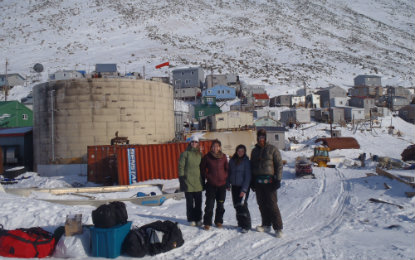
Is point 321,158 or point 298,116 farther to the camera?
point 298,116

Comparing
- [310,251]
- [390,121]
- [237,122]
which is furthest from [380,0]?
[310,251]

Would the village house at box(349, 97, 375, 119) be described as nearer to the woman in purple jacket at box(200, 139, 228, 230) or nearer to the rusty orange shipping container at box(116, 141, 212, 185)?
the rusty orange shipping container at box(116, 141, 212, 185)

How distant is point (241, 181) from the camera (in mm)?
5980

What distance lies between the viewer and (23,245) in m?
4.73

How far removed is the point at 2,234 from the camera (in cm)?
485

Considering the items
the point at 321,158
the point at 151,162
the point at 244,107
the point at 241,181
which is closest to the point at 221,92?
the point at 244,107

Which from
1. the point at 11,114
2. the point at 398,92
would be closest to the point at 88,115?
the point at 11,114

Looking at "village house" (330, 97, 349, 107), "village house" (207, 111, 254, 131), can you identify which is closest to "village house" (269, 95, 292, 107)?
"village house" (330, 97, 349, 107)

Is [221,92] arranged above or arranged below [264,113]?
above

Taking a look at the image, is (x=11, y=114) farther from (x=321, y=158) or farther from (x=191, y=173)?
(x=191, y=173)

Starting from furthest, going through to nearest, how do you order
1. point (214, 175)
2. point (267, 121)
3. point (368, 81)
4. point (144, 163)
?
1. point (368, 81)
2. point (267, 121)
3. point (144, 163)
4. point (214, 175)

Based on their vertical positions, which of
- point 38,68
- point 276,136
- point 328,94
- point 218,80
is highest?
point 38,68

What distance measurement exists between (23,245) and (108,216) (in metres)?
1.28

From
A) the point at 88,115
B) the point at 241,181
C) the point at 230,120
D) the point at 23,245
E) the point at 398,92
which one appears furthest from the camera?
the point at 398,92
